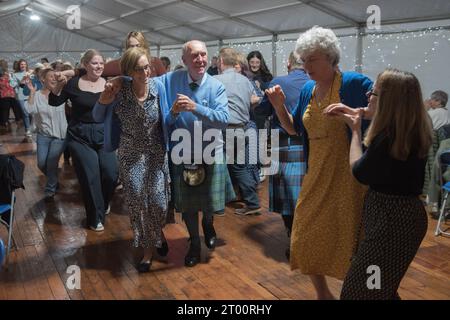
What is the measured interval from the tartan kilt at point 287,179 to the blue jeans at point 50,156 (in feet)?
9.29

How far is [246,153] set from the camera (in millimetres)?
4688

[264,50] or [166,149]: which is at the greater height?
[264,50]

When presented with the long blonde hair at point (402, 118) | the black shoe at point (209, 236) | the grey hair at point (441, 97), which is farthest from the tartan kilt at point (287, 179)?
the grey hair at point (441, 97)

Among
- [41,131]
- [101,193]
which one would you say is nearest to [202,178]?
[101,193]

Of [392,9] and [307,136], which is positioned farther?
[392,9]

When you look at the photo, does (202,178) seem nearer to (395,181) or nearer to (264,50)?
(395,181)

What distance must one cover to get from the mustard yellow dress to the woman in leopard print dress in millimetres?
1059

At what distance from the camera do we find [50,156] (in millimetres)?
5105

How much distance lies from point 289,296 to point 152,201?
106cm

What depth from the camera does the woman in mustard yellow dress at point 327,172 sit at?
223 centimetres

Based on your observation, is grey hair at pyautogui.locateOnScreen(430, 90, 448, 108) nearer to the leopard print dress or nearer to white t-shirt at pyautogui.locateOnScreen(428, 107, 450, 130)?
white t-shirt at pyautogui.locateOnScreen(428, 107, 450, 130)

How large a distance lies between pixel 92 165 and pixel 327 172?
2.28 metres

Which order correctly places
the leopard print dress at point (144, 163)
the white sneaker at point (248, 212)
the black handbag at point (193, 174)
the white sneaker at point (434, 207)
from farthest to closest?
the white sneaker at point (248, 212), the white sneaker at point (434, 207), the black handbag at point (193, 174), the leopard print dress at point (144, 163)

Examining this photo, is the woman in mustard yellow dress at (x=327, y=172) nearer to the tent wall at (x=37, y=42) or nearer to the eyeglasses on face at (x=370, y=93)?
the eyeglasses on face at (x=370, y=93)
